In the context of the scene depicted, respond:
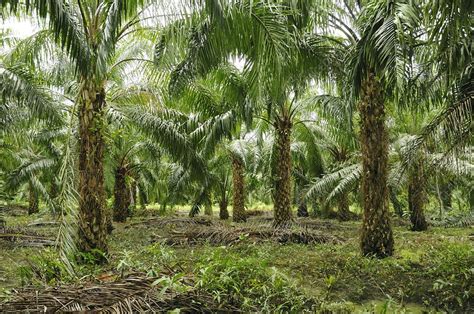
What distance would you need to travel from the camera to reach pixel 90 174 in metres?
7.70

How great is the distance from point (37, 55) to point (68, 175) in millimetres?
3908

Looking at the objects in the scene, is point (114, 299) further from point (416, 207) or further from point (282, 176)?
point (416, 207)

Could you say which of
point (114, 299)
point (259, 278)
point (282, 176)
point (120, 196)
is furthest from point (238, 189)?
point (114, 299)

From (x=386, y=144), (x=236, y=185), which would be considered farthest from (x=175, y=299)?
(x=236, y=185)

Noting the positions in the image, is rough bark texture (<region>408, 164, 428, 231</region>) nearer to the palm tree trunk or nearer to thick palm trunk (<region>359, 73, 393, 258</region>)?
the palm tree trunk

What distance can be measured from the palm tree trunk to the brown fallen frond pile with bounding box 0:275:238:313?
803cm

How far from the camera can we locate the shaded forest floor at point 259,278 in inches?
152

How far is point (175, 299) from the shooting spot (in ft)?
12.8

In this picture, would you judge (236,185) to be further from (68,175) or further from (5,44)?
(68,175)

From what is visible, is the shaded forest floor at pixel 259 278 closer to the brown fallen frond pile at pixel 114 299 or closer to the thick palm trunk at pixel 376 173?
the brown fallen frond pile at pixel 114 299

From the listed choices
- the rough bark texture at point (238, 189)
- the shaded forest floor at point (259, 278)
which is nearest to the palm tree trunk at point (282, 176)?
the shaded forest floor at point (259, 278)

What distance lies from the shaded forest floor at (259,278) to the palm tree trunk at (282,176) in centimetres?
204

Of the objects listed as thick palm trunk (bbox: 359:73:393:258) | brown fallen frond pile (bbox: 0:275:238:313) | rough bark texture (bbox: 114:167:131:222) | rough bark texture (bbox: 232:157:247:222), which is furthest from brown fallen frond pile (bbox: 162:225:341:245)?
rough bark texture (bbox: 114:167:131:222)

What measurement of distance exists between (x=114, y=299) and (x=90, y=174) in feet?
14.7
